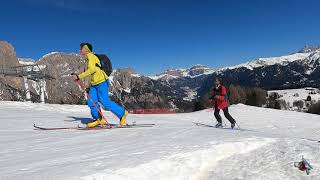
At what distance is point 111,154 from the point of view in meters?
7.56

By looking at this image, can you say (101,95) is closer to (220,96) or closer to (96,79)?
(96,79)

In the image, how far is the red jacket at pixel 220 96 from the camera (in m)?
17.2

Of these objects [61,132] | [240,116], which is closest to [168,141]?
[61,132]

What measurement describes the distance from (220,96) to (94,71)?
687 centimetres

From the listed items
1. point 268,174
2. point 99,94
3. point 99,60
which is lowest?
point 268,174

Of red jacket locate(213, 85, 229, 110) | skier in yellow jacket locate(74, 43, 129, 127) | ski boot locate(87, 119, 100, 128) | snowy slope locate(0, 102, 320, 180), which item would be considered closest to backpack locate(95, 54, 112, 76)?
skier in yellow jacket locate(74, 43, 129, 127)

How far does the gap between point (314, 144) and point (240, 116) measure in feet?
72.7

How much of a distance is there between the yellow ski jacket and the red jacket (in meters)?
6.44

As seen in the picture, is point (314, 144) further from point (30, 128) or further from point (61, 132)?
point (30, 128)

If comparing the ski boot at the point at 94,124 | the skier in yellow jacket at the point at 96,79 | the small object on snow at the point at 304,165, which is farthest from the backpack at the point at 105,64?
the small object on snow at the point at 304,165

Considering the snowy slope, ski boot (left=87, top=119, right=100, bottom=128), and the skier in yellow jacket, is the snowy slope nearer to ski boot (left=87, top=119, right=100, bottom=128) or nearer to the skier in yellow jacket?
ski boot (left=87, top=119, right=100, bottom=128)

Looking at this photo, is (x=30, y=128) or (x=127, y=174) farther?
(x=30, y=128)

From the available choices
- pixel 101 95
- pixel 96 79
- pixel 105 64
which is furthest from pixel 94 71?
pixel 101 95

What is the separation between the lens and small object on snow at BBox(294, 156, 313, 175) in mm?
6808
